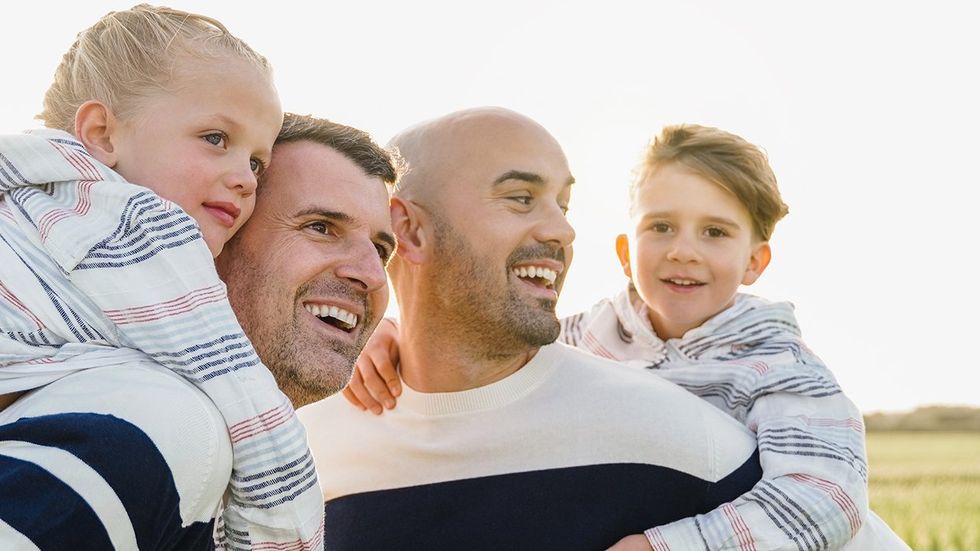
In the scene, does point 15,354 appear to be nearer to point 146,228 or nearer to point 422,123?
point 146,228

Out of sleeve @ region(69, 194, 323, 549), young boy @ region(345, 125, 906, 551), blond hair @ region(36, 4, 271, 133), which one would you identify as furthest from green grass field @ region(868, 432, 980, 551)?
blond hair @ region(36, 4, 271, 133)

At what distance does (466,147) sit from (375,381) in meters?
1.10

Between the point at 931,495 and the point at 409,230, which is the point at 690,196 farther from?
the point at 931,495

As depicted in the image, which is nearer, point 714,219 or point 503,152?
point 503,152

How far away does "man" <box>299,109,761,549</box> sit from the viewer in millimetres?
3848

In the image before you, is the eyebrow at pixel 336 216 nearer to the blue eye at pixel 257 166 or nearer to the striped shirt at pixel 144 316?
the blue eye at pixel 257 166

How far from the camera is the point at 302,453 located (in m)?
2.49

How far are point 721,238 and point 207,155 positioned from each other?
2.68 m

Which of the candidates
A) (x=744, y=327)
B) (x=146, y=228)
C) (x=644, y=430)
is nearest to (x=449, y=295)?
(x=644, y=430)

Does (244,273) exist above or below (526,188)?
below

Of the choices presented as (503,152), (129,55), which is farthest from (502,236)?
(129,55)

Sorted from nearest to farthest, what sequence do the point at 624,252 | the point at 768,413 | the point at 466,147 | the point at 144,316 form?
the point at 144,316
the point at 768,413
the point at 466,147
the point at 624,252

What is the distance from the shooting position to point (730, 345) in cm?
445

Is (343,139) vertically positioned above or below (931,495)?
above
